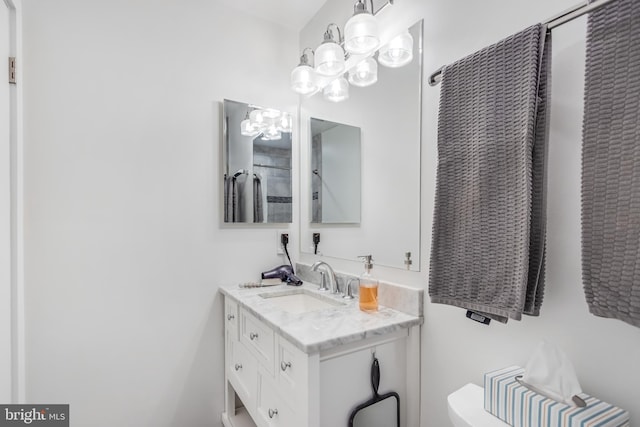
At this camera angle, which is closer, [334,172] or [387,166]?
[387,166]

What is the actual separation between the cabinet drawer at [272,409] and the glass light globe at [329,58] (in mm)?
1437

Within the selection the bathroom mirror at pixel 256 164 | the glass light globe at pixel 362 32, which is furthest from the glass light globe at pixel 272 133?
the glass light globe at pixel 362 32

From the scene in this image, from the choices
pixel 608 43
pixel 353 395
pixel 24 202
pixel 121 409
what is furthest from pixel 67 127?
pixel 608 43

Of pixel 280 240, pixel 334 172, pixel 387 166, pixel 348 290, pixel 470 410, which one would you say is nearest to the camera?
pixel 470 410

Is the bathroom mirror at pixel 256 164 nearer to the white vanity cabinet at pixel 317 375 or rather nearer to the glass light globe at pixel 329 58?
the glass light globe at pixel 329 58

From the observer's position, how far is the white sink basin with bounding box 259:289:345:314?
1636 millimetres

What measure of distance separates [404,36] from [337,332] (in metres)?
1.19

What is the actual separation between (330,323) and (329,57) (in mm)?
1219

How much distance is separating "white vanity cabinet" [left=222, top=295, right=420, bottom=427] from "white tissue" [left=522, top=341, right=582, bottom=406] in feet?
1.53

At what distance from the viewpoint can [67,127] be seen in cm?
149

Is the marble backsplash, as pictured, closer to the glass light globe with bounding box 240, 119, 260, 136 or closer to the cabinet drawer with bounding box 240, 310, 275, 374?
the cabinet drawer with bounding box 240, 310, 275, 374

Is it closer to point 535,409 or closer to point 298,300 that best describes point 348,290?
point 298,300

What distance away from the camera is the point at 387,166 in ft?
4.78

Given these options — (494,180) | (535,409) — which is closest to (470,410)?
(535,409)
